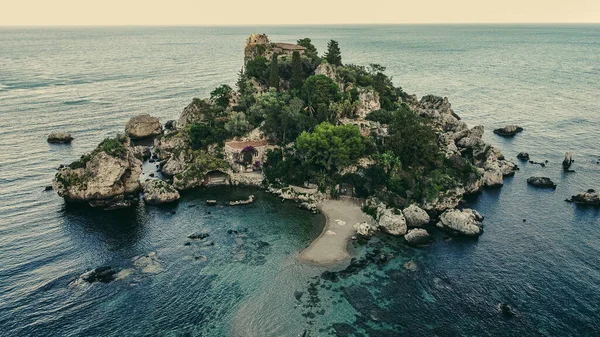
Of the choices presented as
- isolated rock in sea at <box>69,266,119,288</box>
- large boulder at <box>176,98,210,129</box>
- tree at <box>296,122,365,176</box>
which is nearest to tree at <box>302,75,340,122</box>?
tree at <box>296,122,365,176</box>

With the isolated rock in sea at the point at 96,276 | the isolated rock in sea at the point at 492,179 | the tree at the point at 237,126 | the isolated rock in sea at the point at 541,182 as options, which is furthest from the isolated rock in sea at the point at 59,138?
the isolated rock in sea at the point at 541,182

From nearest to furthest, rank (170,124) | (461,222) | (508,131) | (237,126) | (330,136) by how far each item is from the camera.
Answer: (461,222) → (330,136) → (237,126) → (508,131) → (170,124)

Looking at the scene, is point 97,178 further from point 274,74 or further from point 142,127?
point 274,74

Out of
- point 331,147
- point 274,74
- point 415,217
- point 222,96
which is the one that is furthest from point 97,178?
point 415,217

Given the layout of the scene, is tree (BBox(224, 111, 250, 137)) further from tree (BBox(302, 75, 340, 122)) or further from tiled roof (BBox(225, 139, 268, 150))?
tree (BBox(302, 75, 340, 122))

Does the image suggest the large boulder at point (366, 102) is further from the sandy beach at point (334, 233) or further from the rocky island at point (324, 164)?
the sandy beach at point (334, 233)

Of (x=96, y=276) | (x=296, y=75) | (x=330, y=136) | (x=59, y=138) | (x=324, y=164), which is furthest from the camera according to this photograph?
(x=59, y=138)
